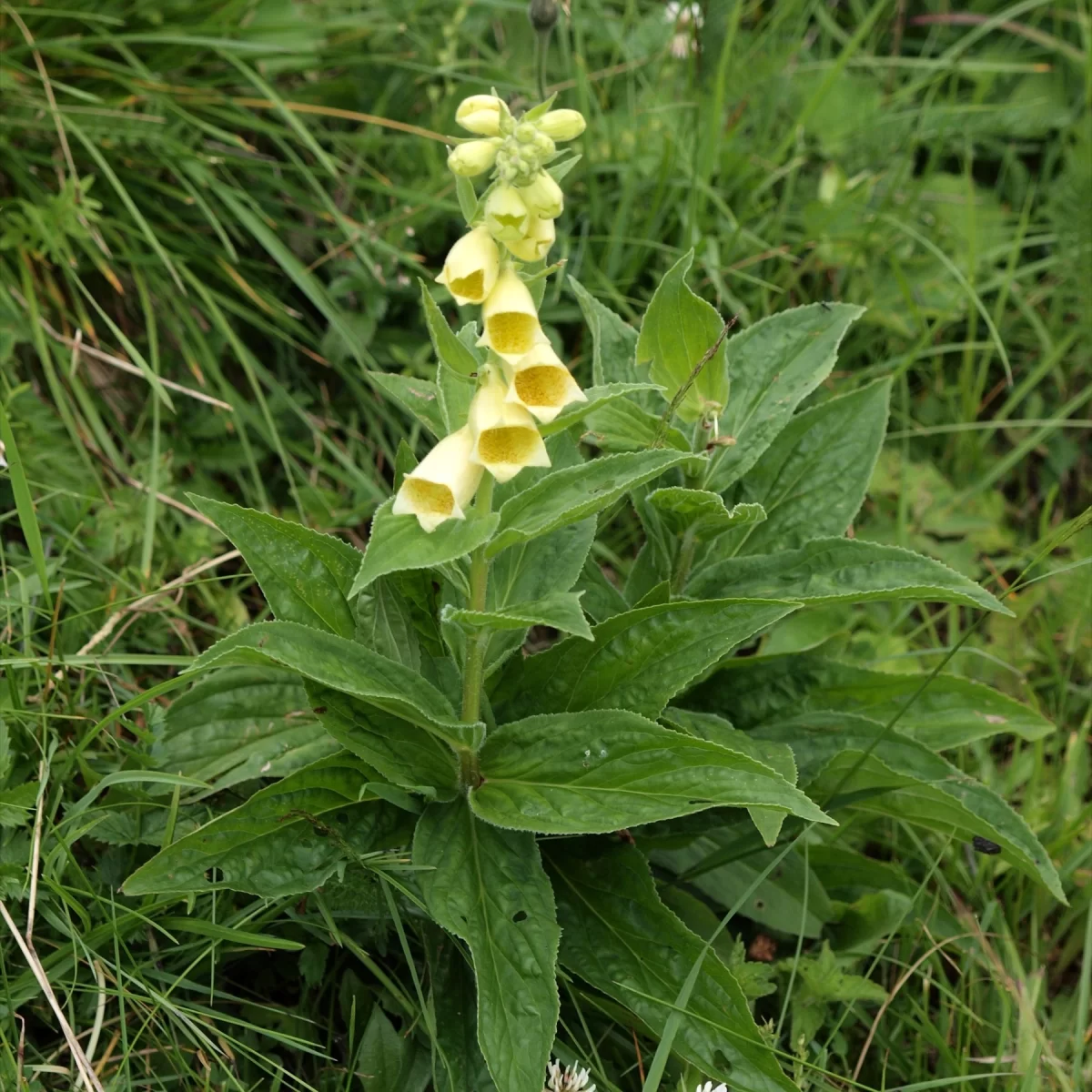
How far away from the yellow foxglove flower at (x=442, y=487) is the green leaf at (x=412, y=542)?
0.02m

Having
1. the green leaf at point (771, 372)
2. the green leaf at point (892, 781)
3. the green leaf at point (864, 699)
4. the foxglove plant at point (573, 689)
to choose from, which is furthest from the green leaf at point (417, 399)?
the green leaf at point (892, 781)

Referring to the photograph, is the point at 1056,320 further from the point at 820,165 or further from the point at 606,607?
the point at 606,607

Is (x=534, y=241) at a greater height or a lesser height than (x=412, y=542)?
greater

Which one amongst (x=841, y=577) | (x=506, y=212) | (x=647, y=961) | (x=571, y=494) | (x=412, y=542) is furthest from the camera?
(x=841, y=577)

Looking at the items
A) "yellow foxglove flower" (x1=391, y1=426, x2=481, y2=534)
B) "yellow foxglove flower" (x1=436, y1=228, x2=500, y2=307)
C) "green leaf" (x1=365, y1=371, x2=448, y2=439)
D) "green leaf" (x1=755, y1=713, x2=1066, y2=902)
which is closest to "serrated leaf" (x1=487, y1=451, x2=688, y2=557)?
"yellow foxglove flower" (x1=391, y1=426, x2=481, y2=534)

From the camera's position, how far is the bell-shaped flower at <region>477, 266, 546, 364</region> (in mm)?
1752

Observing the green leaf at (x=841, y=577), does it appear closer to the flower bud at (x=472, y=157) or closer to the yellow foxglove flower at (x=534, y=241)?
the yellow foxglove flower at (x=534, y=241)

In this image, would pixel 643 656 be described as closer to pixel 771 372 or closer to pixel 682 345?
pixel 682 345

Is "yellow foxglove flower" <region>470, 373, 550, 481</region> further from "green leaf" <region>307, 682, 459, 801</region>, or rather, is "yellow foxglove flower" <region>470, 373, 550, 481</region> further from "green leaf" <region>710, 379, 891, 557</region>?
"green leaf" <region>710, 379, 891, 557</region>

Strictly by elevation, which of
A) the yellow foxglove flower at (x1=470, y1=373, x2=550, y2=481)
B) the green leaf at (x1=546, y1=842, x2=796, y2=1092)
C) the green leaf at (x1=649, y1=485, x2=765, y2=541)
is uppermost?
the yellow foxglove flower at (x1=470, y1=373, x2=550, y2=481)

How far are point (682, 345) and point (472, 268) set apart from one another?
28.5 inches

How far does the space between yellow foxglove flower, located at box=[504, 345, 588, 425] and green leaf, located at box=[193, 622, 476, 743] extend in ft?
1.73

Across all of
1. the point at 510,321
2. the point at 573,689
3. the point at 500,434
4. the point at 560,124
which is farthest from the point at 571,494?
the point at 560,124

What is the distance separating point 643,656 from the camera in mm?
2139
